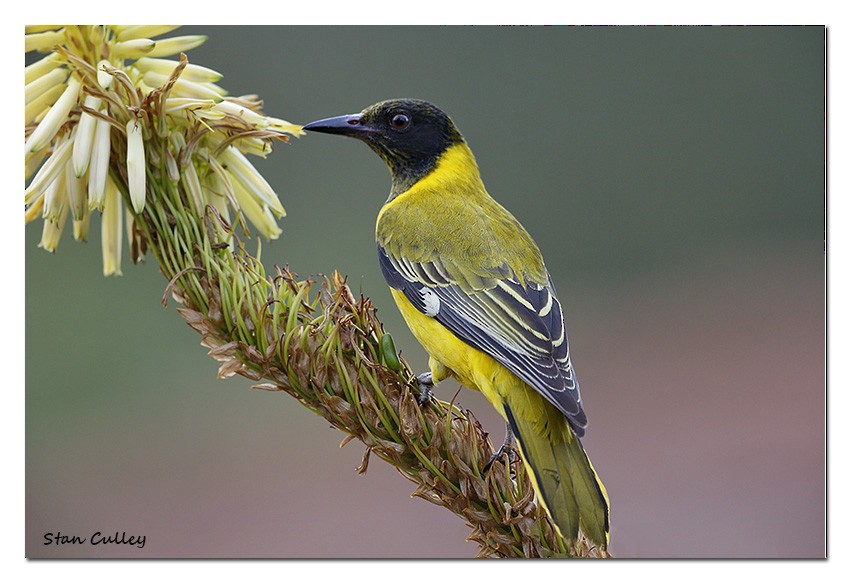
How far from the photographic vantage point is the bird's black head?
3.44m

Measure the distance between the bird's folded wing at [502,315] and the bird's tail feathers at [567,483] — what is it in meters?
0.12

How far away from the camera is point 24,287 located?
10.9ft

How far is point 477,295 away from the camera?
2949 millimetres

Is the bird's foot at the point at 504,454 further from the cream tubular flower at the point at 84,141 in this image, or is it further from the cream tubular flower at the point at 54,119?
the cream tubular flower at the point at 54,119

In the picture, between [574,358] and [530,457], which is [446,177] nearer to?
[574,358]

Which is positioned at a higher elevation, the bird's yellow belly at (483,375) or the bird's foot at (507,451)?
the bird's yellow belly at (483,375)

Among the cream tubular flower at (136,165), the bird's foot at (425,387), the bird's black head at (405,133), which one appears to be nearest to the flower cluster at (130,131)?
the cream tubular flower at (136,165)

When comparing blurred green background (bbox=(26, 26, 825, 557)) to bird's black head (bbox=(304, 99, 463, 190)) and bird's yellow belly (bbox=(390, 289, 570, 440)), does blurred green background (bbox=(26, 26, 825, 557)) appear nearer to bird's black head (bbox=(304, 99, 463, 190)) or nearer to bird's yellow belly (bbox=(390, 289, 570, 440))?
bird's black head (bbox=(304, 99, 463, 190))

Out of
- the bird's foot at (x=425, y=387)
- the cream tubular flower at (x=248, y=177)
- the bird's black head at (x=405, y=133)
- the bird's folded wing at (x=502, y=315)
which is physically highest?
the bird's black head at (x=405, y=133)

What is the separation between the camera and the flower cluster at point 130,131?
231 cm

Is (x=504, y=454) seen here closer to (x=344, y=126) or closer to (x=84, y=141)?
(x=84, y=141)

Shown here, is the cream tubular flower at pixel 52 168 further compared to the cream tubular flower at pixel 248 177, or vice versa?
the cream tubular flower at pixel 248 177

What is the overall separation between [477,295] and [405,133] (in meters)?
0.88

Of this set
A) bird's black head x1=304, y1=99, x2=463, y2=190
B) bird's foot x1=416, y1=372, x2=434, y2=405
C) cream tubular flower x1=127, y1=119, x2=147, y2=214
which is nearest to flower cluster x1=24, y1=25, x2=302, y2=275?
cream tubular flower x1=127, y1=119, x2=147, y2=214
